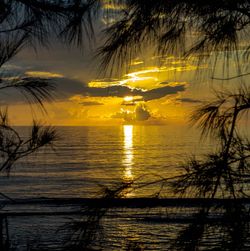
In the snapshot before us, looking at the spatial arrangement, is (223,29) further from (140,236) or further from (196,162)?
(140,236)

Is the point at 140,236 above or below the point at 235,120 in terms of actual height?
below

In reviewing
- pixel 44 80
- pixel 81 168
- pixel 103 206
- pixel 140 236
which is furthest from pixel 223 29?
pixel 81 168

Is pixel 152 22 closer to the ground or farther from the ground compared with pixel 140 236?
farther from the ground

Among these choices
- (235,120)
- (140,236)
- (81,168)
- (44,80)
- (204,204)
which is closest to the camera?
(204,204)

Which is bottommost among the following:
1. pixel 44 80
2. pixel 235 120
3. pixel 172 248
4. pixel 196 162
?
pixel 172 248

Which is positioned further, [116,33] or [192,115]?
[192,115]

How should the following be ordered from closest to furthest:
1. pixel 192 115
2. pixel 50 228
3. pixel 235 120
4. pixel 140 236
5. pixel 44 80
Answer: pixel 235 120
pixel 192 115
pixel 44 80
pixel 140 236
pixel 50 228

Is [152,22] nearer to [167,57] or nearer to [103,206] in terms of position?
[167,57]

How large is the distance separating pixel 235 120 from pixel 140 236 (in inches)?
546

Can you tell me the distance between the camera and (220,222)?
1.68 meters

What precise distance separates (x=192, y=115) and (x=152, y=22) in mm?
404

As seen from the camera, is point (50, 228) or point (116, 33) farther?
point (50, 228)

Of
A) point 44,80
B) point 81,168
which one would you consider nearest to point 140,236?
point 44,80

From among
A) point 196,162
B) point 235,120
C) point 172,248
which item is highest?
point 235,120
